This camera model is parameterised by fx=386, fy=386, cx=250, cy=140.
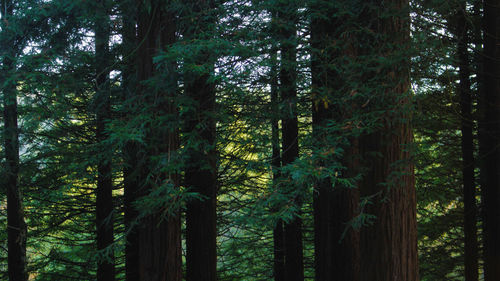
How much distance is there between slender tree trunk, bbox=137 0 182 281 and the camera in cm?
574

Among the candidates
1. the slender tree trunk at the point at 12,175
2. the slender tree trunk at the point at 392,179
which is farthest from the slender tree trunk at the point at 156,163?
the slender tree trunk at the point at 12,175

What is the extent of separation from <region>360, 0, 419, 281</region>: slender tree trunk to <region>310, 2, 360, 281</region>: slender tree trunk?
335 millimetres

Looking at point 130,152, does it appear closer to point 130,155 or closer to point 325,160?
point 130,155

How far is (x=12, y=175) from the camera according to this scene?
834cm

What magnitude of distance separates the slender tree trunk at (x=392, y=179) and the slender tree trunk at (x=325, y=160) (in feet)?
1.10

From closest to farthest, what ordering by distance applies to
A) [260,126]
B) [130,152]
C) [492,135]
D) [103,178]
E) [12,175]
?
[130,152], [260,126], [492,135], [103,178], [12,175]

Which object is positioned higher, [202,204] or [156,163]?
[156,163]

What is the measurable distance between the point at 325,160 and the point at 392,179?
0.84m

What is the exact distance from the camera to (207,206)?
21.8ft

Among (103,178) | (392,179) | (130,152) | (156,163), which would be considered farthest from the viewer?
(103,178)

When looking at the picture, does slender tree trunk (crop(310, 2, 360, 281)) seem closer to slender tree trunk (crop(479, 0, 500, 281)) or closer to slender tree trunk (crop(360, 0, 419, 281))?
slender tree trunk (crop(360, 0, 419, 281))

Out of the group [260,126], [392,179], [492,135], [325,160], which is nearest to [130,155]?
[260,126]

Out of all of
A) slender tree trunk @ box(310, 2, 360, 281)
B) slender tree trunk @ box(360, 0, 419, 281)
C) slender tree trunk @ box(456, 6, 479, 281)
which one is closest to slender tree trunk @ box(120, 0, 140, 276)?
slender tree trunk @ box(310, 2, 360, 281)

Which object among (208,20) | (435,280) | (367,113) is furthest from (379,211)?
(435,280)
